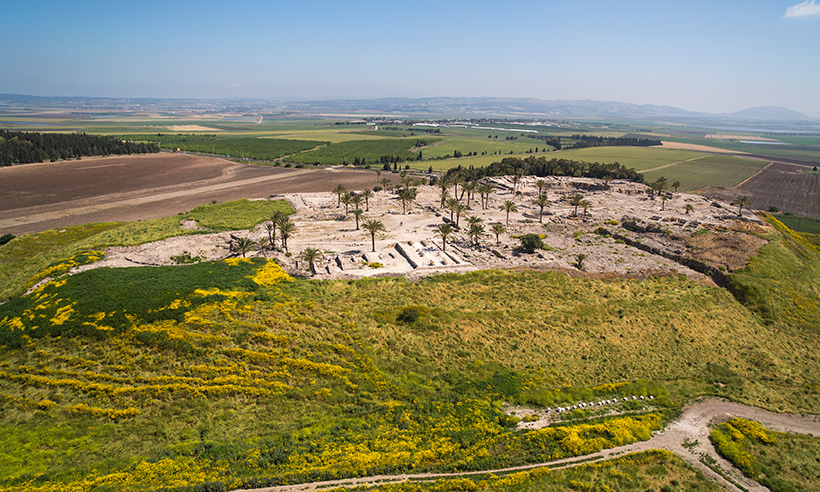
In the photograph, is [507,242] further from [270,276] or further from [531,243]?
[270,276]

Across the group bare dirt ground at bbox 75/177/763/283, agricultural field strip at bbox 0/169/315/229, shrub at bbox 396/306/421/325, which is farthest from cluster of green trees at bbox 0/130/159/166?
shrub at bbox 396/306/421/325

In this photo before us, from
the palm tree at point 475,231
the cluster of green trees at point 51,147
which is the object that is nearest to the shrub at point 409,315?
the palm tree at point 475,231

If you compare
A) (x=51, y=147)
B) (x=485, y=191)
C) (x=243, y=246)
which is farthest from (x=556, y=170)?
(x=51, y=147)

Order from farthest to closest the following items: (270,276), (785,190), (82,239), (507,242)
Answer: (785,190) < (507,242) < (82,239) < (270,276)

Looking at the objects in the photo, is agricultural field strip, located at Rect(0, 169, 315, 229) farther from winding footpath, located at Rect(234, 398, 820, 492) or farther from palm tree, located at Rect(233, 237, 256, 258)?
winding footpath, located at Rect(234, 398, 820, 492)

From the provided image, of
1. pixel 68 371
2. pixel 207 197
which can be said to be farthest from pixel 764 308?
pixel 207 197

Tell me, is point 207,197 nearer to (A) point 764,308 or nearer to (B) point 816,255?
(A) point 764,308
